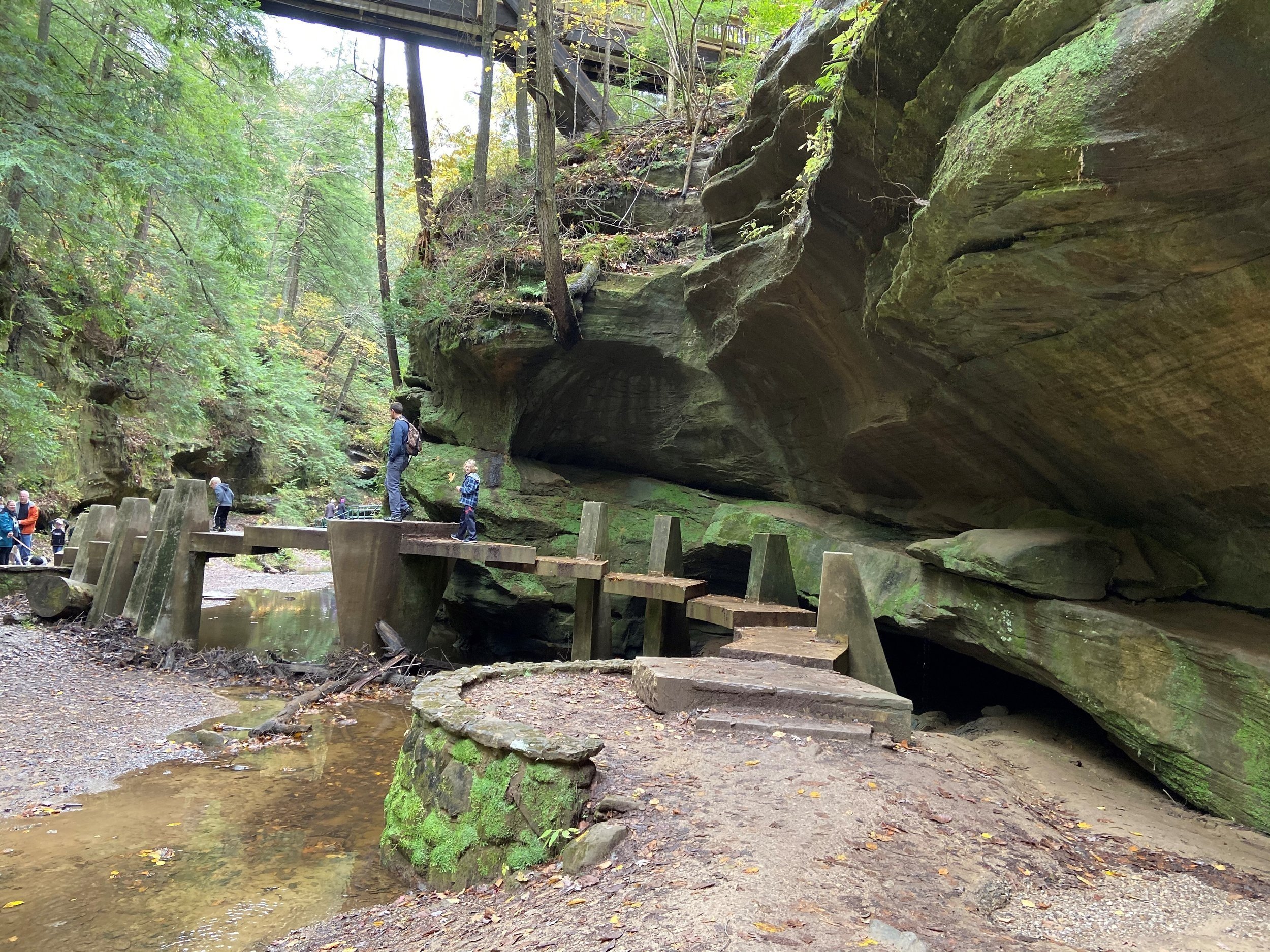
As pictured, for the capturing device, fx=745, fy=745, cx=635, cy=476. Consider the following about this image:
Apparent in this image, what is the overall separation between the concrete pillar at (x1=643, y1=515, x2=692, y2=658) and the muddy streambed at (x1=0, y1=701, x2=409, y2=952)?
4172 mm

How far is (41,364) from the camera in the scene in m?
18.1

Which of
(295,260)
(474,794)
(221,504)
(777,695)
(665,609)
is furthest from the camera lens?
(295,260)

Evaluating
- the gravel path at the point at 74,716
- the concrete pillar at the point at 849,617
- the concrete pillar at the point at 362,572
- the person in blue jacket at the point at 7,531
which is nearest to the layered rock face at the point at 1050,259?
the concrete pillar at the point at 849,617

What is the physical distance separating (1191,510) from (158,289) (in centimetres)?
2146

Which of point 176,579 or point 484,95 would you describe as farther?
point 484,95

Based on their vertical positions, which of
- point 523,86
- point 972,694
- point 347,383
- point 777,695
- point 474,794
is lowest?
point 972,694

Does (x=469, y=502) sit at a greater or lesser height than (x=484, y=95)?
lesser

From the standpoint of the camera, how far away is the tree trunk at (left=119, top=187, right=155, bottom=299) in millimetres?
13875

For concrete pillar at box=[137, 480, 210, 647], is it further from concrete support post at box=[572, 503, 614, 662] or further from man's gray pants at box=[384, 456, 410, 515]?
concrete support post at box=[572, 503, 614, 662]

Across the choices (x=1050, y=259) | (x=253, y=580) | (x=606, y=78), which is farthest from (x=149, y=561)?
(x=606, y=78)

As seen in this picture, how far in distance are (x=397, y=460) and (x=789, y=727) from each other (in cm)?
808

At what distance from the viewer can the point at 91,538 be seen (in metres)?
15.8

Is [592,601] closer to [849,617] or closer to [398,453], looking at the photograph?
[398,453]

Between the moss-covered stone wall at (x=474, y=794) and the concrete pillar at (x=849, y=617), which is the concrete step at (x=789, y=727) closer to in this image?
the moss-covered stone wall at (x=474, y=794)
